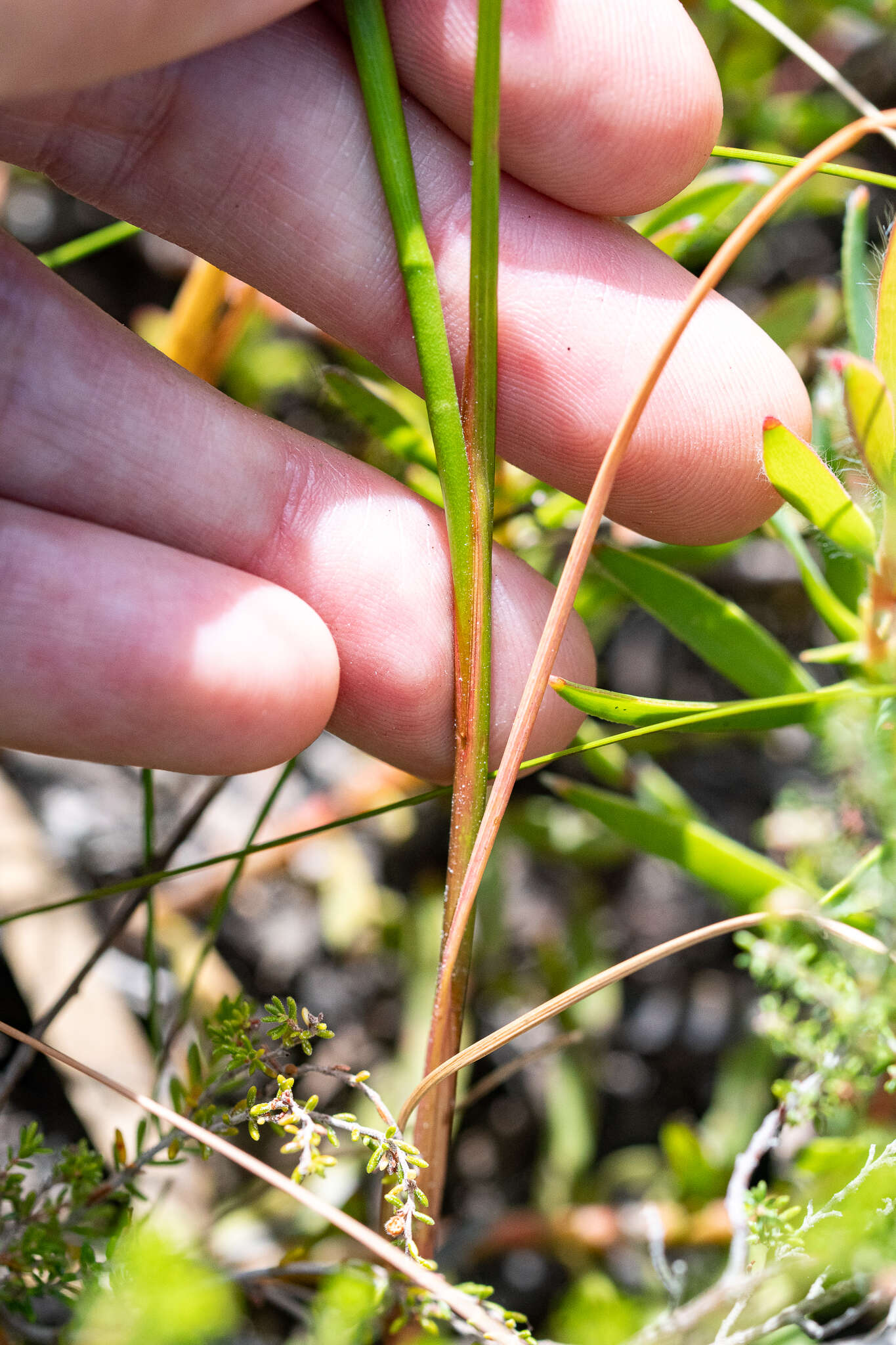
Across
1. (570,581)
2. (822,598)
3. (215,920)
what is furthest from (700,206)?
(215,920)

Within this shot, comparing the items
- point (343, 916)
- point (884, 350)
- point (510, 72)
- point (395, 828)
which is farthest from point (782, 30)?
point (343, 916)

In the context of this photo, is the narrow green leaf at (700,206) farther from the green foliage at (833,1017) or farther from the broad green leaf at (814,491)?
the green foliage at (833,1017)

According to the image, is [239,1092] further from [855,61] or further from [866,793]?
[855,61]

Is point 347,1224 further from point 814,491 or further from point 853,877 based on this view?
point 814,491

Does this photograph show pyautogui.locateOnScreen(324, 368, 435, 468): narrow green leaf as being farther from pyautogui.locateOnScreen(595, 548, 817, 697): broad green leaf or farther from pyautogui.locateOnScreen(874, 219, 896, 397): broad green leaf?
pyautogui.locateOnScreen(874, 219, 896, 397): broad green leaf

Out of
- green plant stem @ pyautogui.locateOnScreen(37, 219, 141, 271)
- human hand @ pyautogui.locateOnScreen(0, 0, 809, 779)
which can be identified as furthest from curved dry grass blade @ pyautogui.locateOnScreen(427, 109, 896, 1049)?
green plant stem @ pyautogui.locateOnScreen(37, 219, 141, 271)

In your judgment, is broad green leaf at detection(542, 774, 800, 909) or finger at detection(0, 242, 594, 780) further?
broad green leaf at detection(542, 774, 800, 909)

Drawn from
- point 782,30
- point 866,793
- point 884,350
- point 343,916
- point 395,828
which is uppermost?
point 782,30
